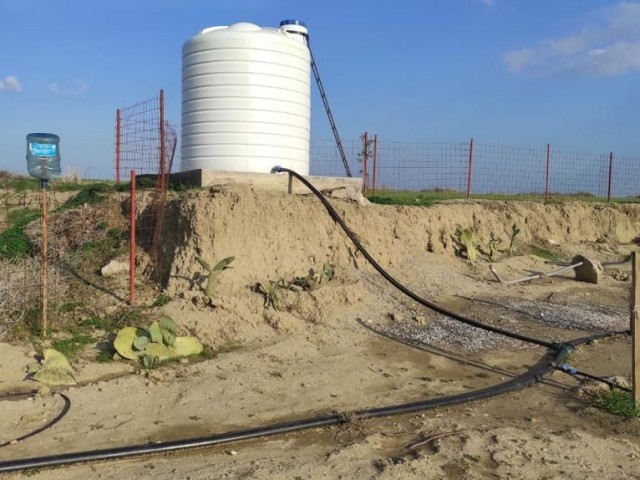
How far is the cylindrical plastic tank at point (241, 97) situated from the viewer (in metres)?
9.93

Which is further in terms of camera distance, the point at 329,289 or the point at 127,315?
the point at 329,289

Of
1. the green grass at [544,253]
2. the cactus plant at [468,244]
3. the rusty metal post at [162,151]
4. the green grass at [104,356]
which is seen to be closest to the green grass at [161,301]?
the green grass at [104,356]

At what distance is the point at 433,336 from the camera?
786cm

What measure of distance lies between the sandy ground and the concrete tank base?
18.1 inches

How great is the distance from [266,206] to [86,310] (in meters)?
2.86

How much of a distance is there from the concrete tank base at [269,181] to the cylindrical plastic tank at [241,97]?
0.33 m

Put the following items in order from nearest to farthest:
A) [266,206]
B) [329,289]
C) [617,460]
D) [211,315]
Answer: [617,460], [211,315], [329,289], [266,206]

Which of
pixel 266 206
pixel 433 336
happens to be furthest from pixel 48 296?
pixel 433 336

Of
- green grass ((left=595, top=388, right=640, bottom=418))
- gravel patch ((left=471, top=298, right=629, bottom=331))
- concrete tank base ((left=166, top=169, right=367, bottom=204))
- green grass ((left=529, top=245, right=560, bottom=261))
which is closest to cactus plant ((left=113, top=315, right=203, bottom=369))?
concrete tank base ((left=166, top=169, right=367, bottom=204))

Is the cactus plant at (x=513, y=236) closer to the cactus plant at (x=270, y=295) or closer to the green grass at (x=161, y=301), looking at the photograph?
the cactus plant at (x=270, y=295)

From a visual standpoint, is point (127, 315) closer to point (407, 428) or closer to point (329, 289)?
point (329, 289)

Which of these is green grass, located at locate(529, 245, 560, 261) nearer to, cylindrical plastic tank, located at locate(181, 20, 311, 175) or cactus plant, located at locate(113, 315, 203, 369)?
cylindrical plastic tank, located at locate(181, 20, 311, 175)

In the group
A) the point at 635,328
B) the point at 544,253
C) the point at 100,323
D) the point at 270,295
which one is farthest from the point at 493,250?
the point at 100,323

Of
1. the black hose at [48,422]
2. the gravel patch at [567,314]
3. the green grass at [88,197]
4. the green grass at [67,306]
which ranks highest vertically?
the green grass at [88,197]
